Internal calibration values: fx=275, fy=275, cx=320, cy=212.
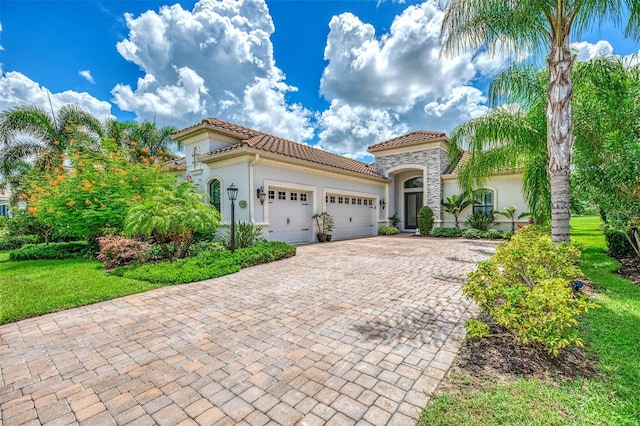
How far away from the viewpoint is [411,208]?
20.4 m

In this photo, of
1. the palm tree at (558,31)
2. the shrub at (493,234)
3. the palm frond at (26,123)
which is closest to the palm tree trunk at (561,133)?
the palm tree at (558,31)

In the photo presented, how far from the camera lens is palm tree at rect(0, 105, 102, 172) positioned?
13719 mm

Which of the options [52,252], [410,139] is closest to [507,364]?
[52,252]

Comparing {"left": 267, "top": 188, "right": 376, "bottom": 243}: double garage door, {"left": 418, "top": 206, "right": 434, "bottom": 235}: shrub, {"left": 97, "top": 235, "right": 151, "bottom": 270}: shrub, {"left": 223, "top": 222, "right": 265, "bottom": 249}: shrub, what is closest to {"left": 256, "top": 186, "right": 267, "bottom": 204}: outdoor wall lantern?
{"left": 267, "top": 188, "right": 376, "bottom": 243}: double garage door

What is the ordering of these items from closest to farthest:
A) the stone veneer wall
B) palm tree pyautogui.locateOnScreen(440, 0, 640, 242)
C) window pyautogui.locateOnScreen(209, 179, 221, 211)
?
palm tree pyautogui.locateOnScreen(440, 0, 640, 242) → window pyautogui.locateOnScreen(209, 179, 221, 211) → the stone veneer wall

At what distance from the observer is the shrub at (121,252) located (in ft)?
26.8

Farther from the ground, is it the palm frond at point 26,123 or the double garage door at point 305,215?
the palm frond at point 26,123

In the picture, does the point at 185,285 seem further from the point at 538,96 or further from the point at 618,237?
the point at 618,237

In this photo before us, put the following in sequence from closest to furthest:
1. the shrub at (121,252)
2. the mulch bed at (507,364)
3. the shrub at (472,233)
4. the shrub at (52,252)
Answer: the mulch bed at (507,364), the shrub at (121,252), the shrub at (52,252), the shrub at (472,233)

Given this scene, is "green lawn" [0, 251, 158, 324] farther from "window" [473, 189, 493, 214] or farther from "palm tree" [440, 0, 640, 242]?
"window" [473, 189, 493, 214]

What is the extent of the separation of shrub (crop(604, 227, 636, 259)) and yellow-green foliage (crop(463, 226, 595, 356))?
22.4 ft

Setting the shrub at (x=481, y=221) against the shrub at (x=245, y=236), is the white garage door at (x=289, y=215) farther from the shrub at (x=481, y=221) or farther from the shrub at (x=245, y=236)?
the shrub at (x=481, y=221)

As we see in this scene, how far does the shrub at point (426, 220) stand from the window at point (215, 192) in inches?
475

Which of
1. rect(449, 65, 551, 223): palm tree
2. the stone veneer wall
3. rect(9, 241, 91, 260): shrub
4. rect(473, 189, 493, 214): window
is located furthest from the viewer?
the stone veneer wall
